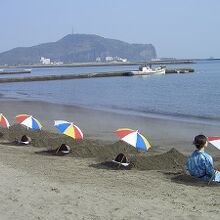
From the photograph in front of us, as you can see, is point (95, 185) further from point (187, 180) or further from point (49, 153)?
point (49, 153)

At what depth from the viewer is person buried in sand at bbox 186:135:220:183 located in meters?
9.41

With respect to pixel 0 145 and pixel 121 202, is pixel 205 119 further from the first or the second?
pixel 121 202

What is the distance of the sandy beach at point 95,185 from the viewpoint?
7086 millimetres

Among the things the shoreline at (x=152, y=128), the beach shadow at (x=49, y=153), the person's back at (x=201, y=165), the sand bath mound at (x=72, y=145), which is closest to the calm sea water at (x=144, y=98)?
the shoreline at (x=152, y=128)

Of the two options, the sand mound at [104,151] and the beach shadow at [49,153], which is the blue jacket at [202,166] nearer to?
the sand mound at [104,151]

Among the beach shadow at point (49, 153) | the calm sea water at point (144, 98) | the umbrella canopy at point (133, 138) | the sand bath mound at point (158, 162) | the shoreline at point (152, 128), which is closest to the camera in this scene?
the sand bath mound at point (158, 162)

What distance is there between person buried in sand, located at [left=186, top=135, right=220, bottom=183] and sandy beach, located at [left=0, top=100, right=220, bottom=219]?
7.4 inches

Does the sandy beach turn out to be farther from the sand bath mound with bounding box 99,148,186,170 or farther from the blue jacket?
the blue jacket

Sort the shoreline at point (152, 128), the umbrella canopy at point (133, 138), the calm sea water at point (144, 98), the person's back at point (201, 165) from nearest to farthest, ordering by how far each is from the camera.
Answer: the person's back at point (201, 165) → the umbrella canopy at point (133, 138) → the shoreline at point (152, 128) → the calm sea water at point (144, 98)

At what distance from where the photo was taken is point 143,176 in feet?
33.3

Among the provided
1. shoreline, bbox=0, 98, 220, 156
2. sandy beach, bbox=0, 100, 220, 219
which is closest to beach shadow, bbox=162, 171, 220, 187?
sandy beach, bbox=0, 100, 220, 219

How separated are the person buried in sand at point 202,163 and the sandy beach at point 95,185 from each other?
0.62ft

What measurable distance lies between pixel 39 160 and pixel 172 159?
324cm

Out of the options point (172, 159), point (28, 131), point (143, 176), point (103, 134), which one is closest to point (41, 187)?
point (143, 176)
